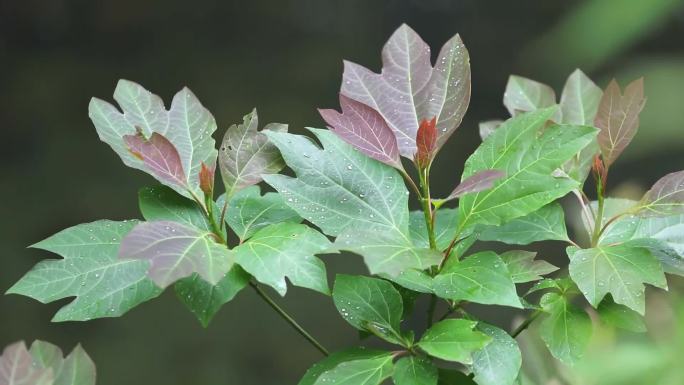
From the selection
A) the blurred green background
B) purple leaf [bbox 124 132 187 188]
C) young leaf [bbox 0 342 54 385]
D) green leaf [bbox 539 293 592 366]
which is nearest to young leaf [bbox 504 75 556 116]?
green leaf [bbox 539 293 592 366]

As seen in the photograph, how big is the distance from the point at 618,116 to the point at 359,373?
310 millimetres

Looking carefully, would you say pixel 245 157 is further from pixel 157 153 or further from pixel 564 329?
pixel 564 329

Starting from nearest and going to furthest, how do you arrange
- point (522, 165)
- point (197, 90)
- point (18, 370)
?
point (18, 370), point (522, 165), point (197, 90)

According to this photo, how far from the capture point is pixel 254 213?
2.28ft

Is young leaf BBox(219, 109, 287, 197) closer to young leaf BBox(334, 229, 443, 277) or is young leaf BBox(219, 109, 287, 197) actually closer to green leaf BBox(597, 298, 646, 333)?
young leaf BBox(334, 229, 443, 277)

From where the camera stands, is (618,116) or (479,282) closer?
(479,282)

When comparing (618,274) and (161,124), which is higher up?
(161,124)

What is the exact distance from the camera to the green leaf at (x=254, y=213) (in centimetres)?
68

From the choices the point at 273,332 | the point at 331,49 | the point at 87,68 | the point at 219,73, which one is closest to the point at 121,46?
the point at 87,68

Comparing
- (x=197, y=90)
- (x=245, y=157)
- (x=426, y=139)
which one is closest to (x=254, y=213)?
(x=245, y=157)

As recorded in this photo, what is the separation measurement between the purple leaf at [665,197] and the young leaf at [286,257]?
0.88 feet

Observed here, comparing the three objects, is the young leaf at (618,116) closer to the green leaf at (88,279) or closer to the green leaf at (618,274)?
the green leaf at (618,274)

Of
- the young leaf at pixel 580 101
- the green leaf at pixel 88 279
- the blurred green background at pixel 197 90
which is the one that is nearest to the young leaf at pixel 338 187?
the green leaf at pixel 88 279

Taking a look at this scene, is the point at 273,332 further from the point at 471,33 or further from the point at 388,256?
the point at 388,256
